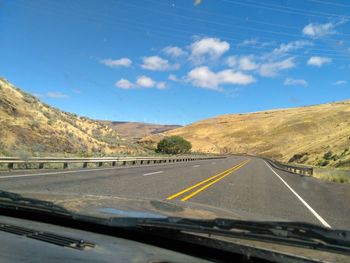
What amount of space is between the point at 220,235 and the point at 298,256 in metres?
0.70

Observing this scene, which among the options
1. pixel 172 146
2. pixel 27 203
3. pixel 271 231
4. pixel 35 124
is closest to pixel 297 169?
pixel 35 124

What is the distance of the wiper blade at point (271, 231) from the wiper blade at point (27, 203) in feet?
3.59

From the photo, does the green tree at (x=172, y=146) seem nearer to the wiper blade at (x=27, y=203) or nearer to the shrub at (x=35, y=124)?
the shrub at (x=35, y=124)

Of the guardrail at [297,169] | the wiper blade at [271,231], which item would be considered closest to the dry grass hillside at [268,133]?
the guardrail at [297,169]

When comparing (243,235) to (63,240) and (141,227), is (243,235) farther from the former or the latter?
(63,240)

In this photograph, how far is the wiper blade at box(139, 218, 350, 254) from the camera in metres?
3.60

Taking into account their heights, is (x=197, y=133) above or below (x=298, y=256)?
above

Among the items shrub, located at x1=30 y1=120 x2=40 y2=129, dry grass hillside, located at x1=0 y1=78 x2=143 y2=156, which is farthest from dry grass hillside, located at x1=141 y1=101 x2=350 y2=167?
shrub, located at x1=30 y1=120 x2=40 y2=129

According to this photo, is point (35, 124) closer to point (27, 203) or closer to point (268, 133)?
point (27, 203)

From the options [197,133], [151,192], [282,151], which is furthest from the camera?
[197,133]

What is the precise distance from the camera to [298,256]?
11.4ft

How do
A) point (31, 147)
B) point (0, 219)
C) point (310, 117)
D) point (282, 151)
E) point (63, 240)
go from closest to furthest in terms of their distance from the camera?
point (63, 240)
point (0, 219)
point (31, 147)
point (282, 151)
point (310, 117)

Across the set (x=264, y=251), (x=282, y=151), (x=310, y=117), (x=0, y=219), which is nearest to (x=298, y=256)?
(x=264, y=251)

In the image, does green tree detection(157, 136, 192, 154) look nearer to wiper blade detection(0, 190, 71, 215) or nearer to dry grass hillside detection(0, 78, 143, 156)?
dry grass hillside detection(0, 78, 143, 156)
